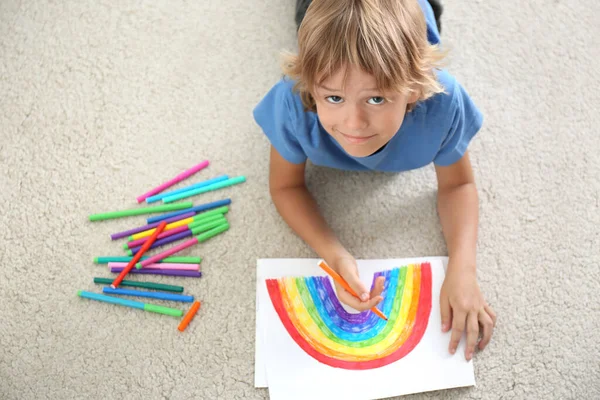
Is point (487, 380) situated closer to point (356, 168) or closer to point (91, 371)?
point (356, 168)

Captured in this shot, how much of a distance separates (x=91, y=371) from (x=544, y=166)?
2.63 ft

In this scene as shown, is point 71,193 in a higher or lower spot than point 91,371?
higher

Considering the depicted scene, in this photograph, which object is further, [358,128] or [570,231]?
[570,231]

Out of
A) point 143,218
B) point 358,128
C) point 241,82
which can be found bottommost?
point 143,218

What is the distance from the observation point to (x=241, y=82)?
1.05 metres

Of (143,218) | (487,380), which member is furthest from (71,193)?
(487,380)

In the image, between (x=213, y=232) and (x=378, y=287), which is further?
(x=213, y=232)

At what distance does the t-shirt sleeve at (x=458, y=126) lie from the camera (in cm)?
75

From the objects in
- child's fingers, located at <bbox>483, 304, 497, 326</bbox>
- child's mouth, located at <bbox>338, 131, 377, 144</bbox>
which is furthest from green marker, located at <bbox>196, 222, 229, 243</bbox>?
child's fingers, located at <bbox>483, 304, 497, 326</bbox>

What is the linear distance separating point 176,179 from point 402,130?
1.34 ft

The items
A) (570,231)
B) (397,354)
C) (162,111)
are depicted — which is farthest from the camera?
(162,111)

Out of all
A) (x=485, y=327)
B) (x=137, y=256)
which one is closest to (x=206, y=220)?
(x=137, y=256)

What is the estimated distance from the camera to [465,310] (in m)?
0.82

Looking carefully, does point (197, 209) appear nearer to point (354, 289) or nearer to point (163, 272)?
point (163, 272)
